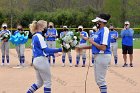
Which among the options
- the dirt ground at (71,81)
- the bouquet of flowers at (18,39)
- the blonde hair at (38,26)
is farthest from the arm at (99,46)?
the bouquet of flowers at (18,39)

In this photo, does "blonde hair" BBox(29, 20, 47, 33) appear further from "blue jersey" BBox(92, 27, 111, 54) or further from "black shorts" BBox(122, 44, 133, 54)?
"black shorts" BBox(122, 44, 133, 54)

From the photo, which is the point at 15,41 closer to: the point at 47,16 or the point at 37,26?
the point at 37,26

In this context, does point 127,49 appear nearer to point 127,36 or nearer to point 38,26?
point 127,36

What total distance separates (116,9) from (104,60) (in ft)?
260

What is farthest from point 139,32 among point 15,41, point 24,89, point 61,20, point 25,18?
point 24,89

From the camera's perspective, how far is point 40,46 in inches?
377

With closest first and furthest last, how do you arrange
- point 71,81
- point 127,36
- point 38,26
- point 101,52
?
point 101,52
point 38,26
point 71,81
point 127,36

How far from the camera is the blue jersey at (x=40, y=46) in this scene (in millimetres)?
9562

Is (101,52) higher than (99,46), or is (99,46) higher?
(99,46)

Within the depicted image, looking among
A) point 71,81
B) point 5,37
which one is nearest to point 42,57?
point 71,81

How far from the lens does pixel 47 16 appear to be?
63750 mm

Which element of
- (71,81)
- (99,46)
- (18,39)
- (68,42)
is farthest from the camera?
(18,39)

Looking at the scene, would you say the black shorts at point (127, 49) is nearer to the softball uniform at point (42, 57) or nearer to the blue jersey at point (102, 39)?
the blue jersey at point (102, 39)

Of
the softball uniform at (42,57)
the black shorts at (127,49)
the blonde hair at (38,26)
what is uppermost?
the blonde hair at (38,26)
